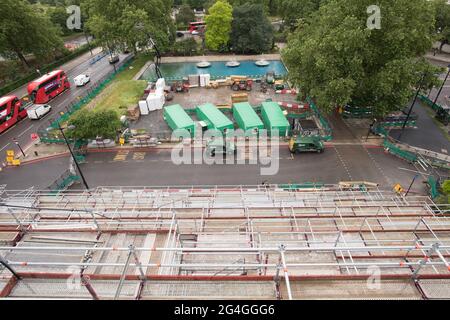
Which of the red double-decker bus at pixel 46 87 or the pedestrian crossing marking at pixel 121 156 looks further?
the red double-decker bus at pixel 46 87

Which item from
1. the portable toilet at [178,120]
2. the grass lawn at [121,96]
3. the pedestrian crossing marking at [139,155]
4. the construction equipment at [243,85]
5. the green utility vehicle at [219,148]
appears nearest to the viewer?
the green utility vehicle at [219,148]

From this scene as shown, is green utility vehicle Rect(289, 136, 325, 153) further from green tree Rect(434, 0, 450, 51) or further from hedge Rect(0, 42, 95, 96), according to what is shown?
hedge Rect(0, 42, 95, 96)

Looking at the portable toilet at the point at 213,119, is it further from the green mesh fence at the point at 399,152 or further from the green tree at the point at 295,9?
the green tree at the point at 295,9

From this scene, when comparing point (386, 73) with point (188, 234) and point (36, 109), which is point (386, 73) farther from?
point (36, 109)

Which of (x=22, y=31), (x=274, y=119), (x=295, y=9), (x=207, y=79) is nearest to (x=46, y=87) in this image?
(x=22, y=31)

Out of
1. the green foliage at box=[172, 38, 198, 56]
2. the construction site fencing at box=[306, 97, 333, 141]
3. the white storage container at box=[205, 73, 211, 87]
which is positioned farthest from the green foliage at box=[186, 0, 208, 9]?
the construction site fencing at box=[306, 97, 333, 141]

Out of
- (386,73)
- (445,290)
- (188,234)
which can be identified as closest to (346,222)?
(445,290)

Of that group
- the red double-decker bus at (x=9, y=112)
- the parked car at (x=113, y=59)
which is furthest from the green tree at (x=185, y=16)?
the red double-decker bus at (x=9, y=112)
